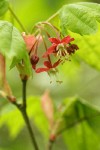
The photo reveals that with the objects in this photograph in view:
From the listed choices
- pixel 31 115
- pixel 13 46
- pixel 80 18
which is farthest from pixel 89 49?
pixel 31 115

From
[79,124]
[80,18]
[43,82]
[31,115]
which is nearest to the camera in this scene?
[80,18]

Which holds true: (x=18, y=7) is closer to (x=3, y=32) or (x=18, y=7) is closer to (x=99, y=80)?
(x=99, y=80)

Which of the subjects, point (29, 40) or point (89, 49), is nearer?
point (29, 40)

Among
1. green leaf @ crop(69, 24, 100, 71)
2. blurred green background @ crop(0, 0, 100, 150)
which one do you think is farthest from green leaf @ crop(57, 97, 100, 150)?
blurred green background @ crop(0, 0, 100, 150)

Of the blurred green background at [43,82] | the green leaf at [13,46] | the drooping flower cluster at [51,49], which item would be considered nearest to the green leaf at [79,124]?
the drooping flower cluster at [51,49]

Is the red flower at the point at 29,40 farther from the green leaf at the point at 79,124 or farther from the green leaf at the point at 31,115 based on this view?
the green leaf at the point at 31,115

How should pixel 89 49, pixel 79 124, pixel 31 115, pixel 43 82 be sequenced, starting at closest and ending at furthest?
pixel 89 49 < pixel 79 124 < pixel 31 115 < pixel 43 82

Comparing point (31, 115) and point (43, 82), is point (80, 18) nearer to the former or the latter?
point (31, 115)

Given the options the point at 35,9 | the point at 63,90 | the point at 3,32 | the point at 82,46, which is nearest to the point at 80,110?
the point at 82,46
